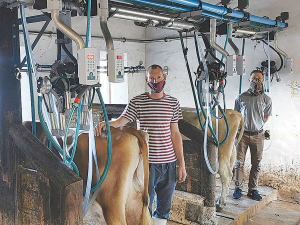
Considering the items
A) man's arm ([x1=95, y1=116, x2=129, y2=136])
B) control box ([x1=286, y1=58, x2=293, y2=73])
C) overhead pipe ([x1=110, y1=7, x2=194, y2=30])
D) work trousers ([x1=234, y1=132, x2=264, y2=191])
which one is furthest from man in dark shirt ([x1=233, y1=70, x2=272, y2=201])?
man's arm ([x1=95, y1=116, x2=129, y2=136])

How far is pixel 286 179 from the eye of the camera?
16.1ft

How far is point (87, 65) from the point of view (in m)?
1.71

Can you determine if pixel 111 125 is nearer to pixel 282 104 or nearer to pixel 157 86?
pixel 157 86

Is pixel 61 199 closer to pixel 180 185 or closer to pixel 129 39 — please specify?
pixel 180 185

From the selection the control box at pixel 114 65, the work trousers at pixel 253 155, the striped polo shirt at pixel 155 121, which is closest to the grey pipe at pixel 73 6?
the control box at pixel 114 65

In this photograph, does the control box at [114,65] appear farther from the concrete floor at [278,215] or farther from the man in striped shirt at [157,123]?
the concrete floor at [278,215]

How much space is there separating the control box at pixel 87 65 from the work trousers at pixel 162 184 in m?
1.14

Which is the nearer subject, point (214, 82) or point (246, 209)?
point (214, 82)

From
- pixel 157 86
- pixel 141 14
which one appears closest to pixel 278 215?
pixel 157 86

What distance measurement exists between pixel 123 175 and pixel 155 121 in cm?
64

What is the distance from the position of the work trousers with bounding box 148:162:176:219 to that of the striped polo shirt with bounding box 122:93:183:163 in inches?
2.3

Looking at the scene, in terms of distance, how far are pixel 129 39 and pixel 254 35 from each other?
2.50m

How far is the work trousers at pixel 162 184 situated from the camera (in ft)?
8.77

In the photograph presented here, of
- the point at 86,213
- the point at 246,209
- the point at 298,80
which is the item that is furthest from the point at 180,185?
the point at 298,80
